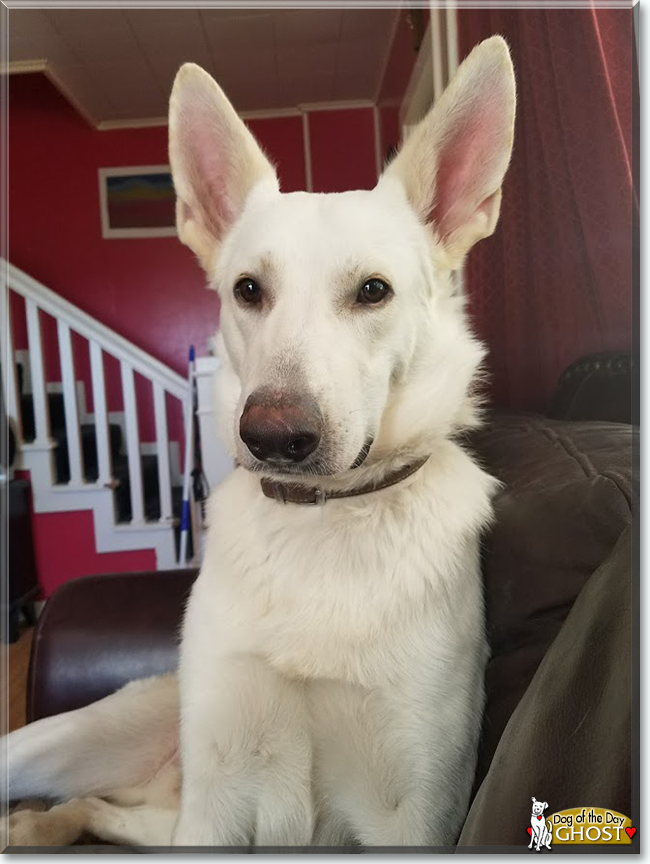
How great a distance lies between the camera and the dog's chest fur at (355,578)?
0.74 meters

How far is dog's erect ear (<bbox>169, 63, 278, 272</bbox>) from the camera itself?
825 millimetres

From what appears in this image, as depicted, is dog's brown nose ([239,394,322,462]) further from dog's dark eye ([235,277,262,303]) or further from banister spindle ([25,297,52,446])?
banister spindle ([25,297,52,446])

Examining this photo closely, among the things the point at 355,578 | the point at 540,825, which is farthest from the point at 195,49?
the point at 540,825

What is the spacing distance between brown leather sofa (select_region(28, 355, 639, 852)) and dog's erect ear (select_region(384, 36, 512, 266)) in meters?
0.29

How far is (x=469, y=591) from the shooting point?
0.79m

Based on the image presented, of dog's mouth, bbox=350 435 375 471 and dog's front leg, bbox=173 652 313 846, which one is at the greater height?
dog's mouth, bbox=350 435 375 471

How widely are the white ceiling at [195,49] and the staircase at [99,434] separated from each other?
0.80 m

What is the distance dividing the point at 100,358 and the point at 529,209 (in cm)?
153

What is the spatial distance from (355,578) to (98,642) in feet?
2.09

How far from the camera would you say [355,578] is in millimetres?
797

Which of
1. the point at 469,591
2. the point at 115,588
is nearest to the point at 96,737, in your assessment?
the point at 115,588

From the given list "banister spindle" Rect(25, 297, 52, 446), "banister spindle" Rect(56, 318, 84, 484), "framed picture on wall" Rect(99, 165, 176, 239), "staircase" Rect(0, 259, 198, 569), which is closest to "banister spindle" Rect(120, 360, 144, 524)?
"staircase" Rect(0, 259, 198, 569)

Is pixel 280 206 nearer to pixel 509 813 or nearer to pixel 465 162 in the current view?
pixel 465 162

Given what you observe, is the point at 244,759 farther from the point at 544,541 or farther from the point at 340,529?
the point at 544,541
